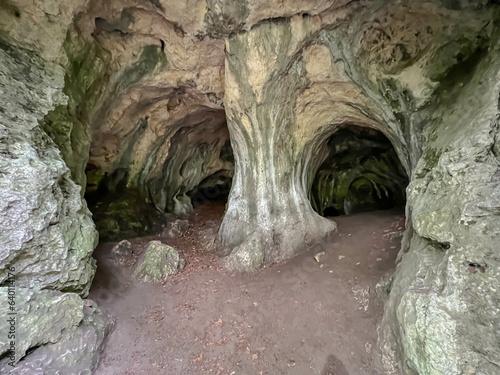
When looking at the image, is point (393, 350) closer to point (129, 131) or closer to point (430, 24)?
point (430, 24)

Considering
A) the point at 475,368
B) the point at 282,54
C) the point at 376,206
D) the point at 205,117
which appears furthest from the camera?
the point at 376,206

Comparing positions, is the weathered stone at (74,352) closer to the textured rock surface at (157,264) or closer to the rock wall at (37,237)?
the rock wall at (37,237)

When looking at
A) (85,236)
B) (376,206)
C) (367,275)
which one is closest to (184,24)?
(85,236)

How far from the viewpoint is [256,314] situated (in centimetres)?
442

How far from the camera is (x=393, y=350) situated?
3.19 m

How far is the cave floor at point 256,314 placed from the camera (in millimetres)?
3461

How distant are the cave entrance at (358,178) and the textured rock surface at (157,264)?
21.6 feet

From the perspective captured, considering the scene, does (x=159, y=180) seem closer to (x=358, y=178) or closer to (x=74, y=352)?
(x=74, y=352)

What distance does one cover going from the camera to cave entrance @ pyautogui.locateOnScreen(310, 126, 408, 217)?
10727mm

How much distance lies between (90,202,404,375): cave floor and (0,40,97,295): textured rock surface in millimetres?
1141

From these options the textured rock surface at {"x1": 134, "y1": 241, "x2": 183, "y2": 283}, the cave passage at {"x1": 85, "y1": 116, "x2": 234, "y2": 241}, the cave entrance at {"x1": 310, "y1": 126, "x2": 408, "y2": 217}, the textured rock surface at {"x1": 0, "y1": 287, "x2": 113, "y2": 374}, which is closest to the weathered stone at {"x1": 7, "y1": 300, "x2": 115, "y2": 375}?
the textured rock surface at {"x1": 0, "y1": 287, "x2": 113, "y2": 374}

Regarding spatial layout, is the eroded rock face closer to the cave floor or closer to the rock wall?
the rock wall

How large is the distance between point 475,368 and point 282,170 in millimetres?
5302

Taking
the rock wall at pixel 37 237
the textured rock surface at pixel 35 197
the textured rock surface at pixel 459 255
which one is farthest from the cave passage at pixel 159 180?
the textured rock surface at pixel 459 255
